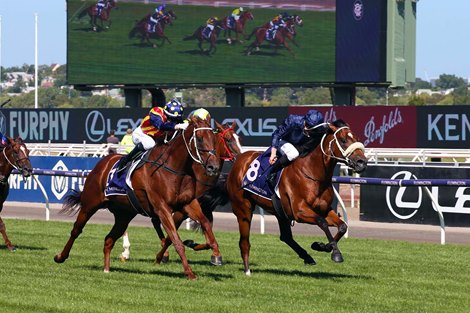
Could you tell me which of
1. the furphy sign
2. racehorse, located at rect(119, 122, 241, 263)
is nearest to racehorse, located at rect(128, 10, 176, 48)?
the furphy sign

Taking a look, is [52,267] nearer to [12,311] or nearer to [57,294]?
[57,294]

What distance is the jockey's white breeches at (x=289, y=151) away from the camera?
42.0 feet

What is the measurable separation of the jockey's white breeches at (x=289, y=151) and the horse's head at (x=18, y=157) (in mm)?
4721

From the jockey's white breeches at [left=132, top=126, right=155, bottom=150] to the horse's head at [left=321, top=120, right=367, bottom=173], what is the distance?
198 cm

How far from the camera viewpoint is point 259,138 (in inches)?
1510

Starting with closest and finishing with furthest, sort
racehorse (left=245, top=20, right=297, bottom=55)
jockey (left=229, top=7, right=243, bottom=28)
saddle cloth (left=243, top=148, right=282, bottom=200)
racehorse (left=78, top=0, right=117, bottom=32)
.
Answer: saddle cloth (left=243, top=148, right=282, bottom=200) → racehorse (left=245, top=20, right=297, bottom=55) → jockey (left=229, top=7, right=243, bottom=28) → racehorse (left=78, top=0, right=117, bottom=32)

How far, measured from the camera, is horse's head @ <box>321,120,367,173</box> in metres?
12.1

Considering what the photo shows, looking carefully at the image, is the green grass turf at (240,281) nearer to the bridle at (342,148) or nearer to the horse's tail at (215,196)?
the horse's tail at (215,196)

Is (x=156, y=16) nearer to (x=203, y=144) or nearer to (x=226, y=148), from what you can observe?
(x=226, y=148)

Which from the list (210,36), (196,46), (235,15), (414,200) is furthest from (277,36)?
(414,200)

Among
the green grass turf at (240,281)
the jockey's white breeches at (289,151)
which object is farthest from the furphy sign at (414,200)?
the jockey's white breeches at (289,151)

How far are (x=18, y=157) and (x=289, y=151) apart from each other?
4.96 m

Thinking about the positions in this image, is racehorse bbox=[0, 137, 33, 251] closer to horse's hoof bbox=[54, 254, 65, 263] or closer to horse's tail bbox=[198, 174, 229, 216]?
horse's hoof bbox=[54, 254, 65, 263]

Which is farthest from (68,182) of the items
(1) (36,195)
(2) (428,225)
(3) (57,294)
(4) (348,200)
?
A: (3) (57,294)
